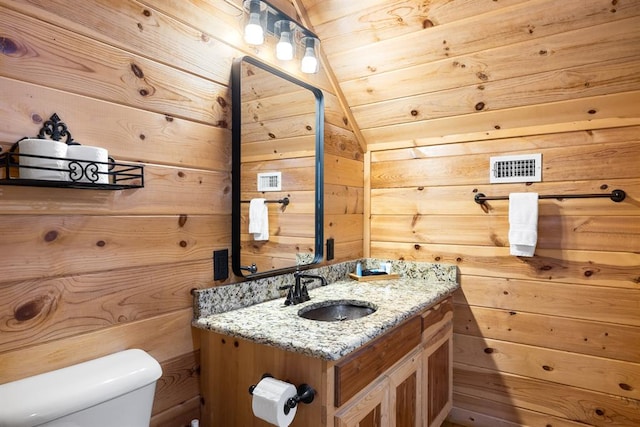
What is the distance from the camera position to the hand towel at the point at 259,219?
66.6 inches

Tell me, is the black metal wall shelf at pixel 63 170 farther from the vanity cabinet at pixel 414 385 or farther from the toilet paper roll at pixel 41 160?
the vanity cabinet at pixel 414 385

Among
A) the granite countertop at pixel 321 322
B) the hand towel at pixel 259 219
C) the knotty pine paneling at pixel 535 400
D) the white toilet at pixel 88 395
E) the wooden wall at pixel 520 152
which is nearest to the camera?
the white toilet at pixel 88 395

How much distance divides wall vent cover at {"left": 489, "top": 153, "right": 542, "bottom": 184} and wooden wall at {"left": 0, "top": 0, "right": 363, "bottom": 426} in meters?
1.43

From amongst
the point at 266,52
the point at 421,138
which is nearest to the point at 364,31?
the point at 266,52

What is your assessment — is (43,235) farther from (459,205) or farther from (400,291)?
(459,205)

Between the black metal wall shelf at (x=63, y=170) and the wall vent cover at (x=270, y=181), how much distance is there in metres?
0.63

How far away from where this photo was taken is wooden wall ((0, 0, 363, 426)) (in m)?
1.02

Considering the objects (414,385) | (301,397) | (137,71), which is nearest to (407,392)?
(414,385)

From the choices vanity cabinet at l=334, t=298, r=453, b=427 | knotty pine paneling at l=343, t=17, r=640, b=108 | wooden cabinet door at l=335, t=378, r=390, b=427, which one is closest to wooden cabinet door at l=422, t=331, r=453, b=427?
vanity cabinet at l=334, t=298, r=453, b=427

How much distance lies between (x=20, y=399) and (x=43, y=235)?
40 cm

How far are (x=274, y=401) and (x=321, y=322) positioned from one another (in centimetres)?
37

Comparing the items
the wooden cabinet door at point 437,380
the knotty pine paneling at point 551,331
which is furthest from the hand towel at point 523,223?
the wooden cabinet door at point 437,380

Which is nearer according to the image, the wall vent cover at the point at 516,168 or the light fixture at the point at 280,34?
the light fixture at the point at 280,34

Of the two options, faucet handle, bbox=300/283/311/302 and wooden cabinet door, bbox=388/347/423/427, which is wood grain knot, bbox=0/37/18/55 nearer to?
faucet handle, bbox=300/283/311/302
